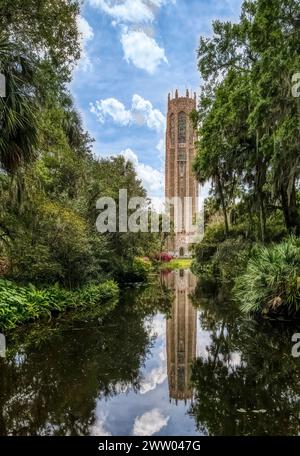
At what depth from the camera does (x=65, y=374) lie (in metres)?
5.98

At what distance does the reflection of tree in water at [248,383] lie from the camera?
416cm

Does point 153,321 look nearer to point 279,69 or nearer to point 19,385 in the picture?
point 19,385

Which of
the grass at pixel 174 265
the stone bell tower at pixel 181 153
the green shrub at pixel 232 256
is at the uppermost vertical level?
the stone bell tower at pixel 181 153

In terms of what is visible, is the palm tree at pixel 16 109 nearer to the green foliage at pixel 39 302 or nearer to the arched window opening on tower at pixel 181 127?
the green foliage at pixel 39 302

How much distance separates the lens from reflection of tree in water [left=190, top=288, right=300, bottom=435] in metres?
4.16

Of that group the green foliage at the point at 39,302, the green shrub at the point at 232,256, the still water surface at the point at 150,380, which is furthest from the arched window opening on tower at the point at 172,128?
the still water surface at the point at 150,380

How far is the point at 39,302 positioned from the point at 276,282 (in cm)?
694

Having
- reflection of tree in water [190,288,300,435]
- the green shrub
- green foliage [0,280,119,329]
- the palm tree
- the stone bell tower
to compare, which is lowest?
reflection of tree in water [190,288,300,435]

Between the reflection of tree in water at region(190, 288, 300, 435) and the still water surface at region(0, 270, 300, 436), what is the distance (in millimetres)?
13

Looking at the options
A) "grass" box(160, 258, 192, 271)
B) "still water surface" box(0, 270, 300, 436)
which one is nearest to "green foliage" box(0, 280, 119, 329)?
"still water surface" box(0, 270, 300, 436)

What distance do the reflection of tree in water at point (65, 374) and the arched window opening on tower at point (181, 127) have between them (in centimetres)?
7887

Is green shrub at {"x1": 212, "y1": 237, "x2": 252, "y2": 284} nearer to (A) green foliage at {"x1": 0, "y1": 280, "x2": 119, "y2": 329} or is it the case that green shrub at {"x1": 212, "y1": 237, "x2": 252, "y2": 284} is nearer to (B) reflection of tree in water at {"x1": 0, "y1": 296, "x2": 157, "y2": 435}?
(A) green foliage at {"x1": 0, "y1": 280, "x2": 119, "y2": 329}

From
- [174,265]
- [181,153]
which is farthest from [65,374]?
[181,153]

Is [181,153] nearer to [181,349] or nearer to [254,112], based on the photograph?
[254,112]
